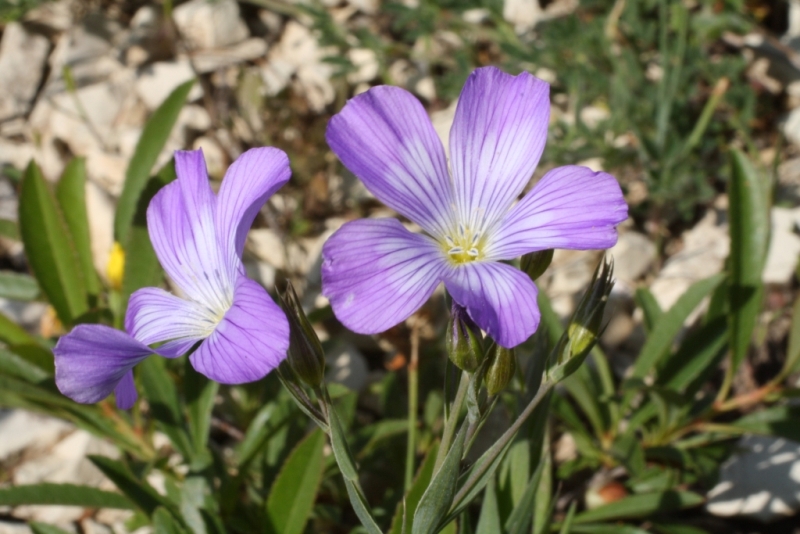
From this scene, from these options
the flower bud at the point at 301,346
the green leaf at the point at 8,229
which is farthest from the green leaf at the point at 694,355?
the green leaf at the point at 8,229

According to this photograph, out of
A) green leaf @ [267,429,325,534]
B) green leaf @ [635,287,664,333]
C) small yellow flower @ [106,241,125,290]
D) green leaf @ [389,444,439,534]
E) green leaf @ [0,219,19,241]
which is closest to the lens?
green leaf @ [389,444,439,534]

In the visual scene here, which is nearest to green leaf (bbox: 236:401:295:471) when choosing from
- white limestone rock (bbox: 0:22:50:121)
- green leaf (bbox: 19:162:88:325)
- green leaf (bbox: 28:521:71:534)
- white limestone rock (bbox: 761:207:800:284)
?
green leaf (bbox: 28:521:71:534)

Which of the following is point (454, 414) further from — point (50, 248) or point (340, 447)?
point (50, 248)

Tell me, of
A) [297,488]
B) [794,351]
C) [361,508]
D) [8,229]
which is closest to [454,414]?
[361,508]

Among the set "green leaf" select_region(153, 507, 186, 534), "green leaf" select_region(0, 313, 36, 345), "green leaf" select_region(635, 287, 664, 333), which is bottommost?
"green leaf" select_region(153, 507, 186, 534)

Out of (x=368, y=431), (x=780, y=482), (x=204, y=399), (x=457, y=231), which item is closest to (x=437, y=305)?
(x=368, y=431)

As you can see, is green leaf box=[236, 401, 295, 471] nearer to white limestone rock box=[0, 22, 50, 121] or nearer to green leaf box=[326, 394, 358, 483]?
green leaf box=[326, 394, 358, 483]

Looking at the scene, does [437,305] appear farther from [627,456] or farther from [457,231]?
[457,231]

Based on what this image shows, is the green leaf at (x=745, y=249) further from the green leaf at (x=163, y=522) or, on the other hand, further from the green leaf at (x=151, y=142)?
the green leaf at (x=151, y=142)
